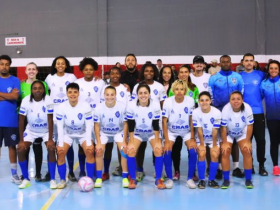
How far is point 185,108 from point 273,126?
1.40 meters

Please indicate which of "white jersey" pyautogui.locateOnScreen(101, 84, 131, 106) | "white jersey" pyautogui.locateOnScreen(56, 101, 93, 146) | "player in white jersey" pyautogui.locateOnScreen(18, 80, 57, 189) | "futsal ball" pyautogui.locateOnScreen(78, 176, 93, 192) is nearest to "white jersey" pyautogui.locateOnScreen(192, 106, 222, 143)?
"white jersey" pyautogui.locateOnScreen(101, 84, 131, 106)

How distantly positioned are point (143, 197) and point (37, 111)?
1.83 meters

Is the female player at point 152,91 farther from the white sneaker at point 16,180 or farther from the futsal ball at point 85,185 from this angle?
the white sneaker at point 16,180

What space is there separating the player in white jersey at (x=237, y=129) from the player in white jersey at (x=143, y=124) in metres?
0.85

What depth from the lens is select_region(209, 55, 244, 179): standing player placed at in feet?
17.3

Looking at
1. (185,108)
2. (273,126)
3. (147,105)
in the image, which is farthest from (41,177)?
(273,126)

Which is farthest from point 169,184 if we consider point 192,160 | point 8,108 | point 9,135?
point 8,108

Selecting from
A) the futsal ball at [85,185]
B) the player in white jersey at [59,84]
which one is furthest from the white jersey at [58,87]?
the futsal ball at [85,185]

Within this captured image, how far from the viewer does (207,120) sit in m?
4.96

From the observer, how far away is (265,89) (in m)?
5.38

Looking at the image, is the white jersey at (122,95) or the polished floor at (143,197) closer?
the polished floor at (143,197)

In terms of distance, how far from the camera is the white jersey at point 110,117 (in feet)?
16.6

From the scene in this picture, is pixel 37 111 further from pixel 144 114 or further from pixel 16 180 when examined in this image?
pixel 144 114

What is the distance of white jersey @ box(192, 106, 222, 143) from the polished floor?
0.76 metres
